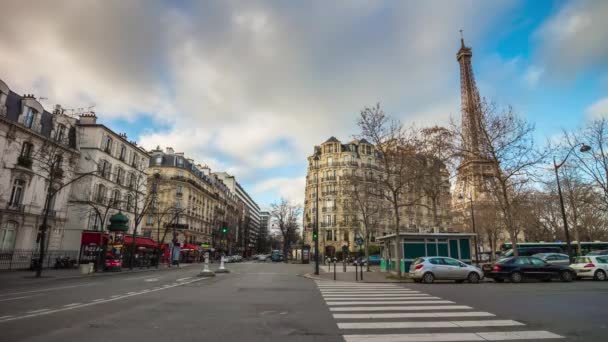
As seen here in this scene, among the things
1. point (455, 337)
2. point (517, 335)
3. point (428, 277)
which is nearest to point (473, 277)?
point (428, 277)

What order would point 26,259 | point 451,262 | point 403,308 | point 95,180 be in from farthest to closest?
point 95,180 → point 26,259 → point 451,262 → point 403,308

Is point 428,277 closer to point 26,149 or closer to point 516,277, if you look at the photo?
point 516,277

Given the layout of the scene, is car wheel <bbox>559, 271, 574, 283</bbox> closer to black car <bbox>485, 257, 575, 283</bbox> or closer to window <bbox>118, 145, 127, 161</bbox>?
black car <bbox>485, 257, 575, 283</bbox>

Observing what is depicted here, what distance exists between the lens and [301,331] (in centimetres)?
654

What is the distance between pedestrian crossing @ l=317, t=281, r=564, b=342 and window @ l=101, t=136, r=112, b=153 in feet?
120

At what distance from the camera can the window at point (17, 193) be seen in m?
27.5

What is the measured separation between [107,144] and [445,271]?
124ft

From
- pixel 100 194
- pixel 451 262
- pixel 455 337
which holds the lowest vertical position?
pixel 455 337

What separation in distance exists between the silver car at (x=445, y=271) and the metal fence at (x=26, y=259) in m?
28.2

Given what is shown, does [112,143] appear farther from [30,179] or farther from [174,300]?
[174,300]

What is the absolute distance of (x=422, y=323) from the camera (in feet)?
24.2

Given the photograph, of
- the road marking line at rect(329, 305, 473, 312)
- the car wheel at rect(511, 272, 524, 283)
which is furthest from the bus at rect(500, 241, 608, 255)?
the road marking line at rect(329, 305, 473, 312)

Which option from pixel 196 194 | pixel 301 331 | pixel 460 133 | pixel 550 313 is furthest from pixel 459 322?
pixel 196 194

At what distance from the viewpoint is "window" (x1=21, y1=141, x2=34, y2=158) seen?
93.0ft
